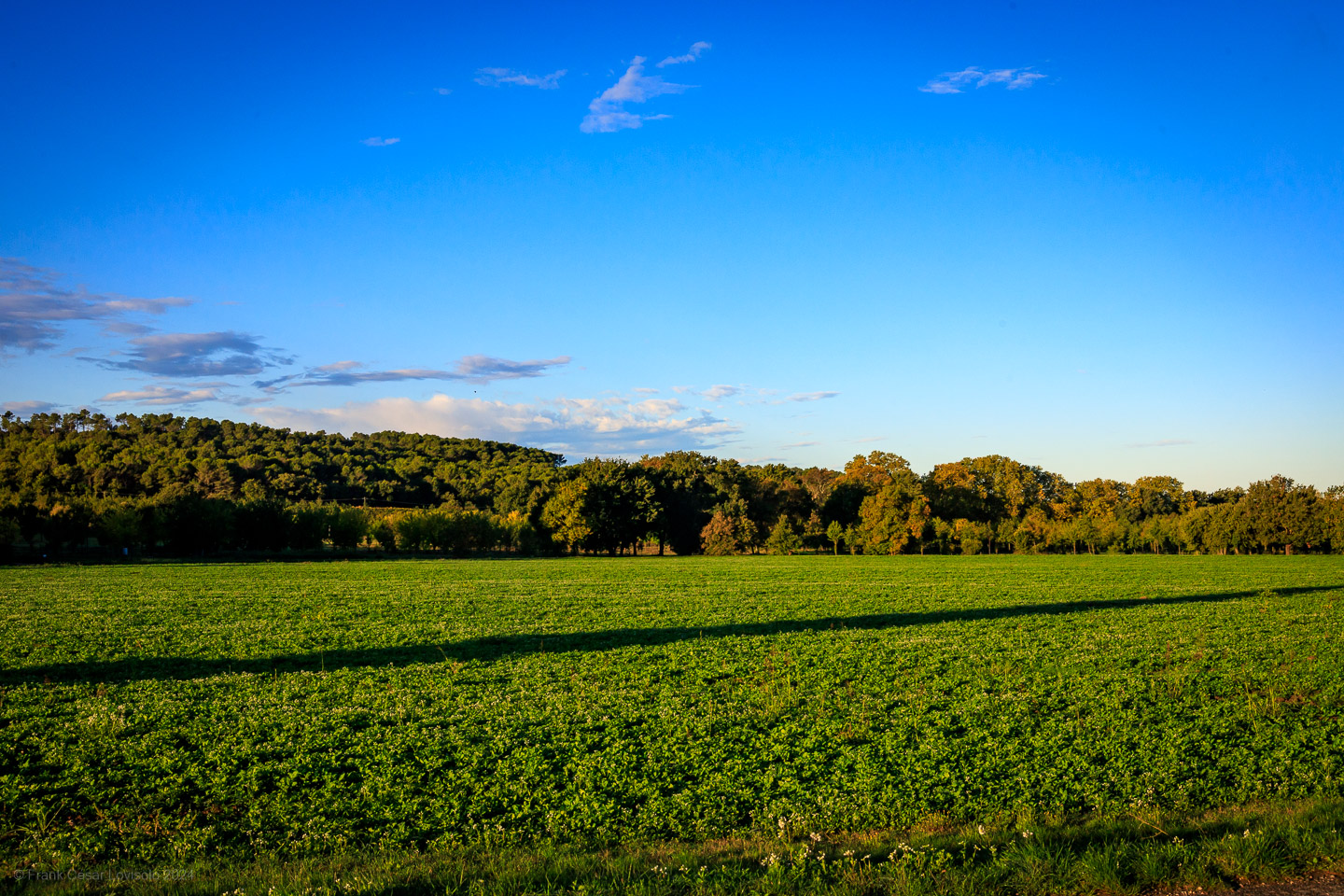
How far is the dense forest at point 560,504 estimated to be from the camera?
269 feet

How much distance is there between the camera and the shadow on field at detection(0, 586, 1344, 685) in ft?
49.5

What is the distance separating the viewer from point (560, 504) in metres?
96.8

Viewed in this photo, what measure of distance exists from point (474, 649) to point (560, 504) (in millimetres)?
78853

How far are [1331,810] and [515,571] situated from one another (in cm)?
5151

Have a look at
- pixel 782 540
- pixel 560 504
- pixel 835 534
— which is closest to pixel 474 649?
pixel 560 504

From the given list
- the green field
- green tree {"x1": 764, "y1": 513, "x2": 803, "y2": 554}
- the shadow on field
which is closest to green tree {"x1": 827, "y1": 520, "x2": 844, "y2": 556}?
green tree {"x1": 764, "y1": 513, "x2": 803, "y2": 554}

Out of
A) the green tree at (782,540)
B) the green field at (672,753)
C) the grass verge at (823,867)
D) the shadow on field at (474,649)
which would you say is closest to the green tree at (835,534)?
the green tree at (782,540)

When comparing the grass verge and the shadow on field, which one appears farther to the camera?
the shadow on field

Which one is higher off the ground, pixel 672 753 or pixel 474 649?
pixel 672 753

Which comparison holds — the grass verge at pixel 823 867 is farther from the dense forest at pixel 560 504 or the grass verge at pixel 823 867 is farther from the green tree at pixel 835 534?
the green tree at pixel 835 534

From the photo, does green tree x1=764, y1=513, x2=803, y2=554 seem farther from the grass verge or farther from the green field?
the grass verge

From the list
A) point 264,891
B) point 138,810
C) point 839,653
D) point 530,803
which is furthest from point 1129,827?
point 839,653

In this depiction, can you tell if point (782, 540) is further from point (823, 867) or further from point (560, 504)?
point (823, 867)

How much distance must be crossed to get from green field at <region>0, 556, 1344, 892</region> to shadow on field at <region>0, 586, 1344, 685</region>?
0.52 feet
